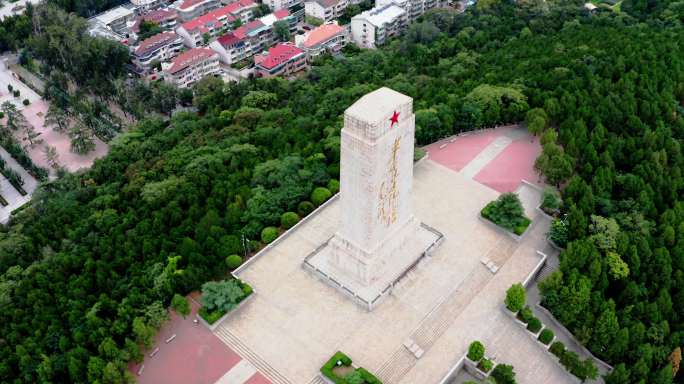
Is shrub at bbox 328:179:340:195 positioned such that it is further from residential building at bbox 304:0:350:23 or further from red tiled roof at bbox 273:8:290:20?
residential building at bbox 304:0:350:23

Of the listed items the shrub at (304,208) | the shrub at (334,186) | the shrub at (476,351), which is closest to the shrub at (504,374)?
the shrub at (476,351)

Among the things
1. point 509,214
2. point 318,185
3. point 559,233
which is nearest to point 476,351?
point 559,233

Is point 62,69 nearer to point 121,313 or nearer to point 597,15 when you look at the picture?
point 121,313

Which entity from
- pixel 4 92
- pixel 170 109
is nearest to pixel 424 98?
pixel 170 109

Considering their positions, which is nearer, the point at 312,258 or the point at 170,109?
the point at 312,258

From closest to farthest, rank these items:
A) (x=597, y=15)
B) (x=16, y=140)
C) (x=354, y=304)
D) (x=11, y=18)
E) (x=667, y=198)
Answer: (x=354, y=304)
(x=667, y=198)
(x=16, y=140)
(x=597, y=15)
(x=11, y=18)
